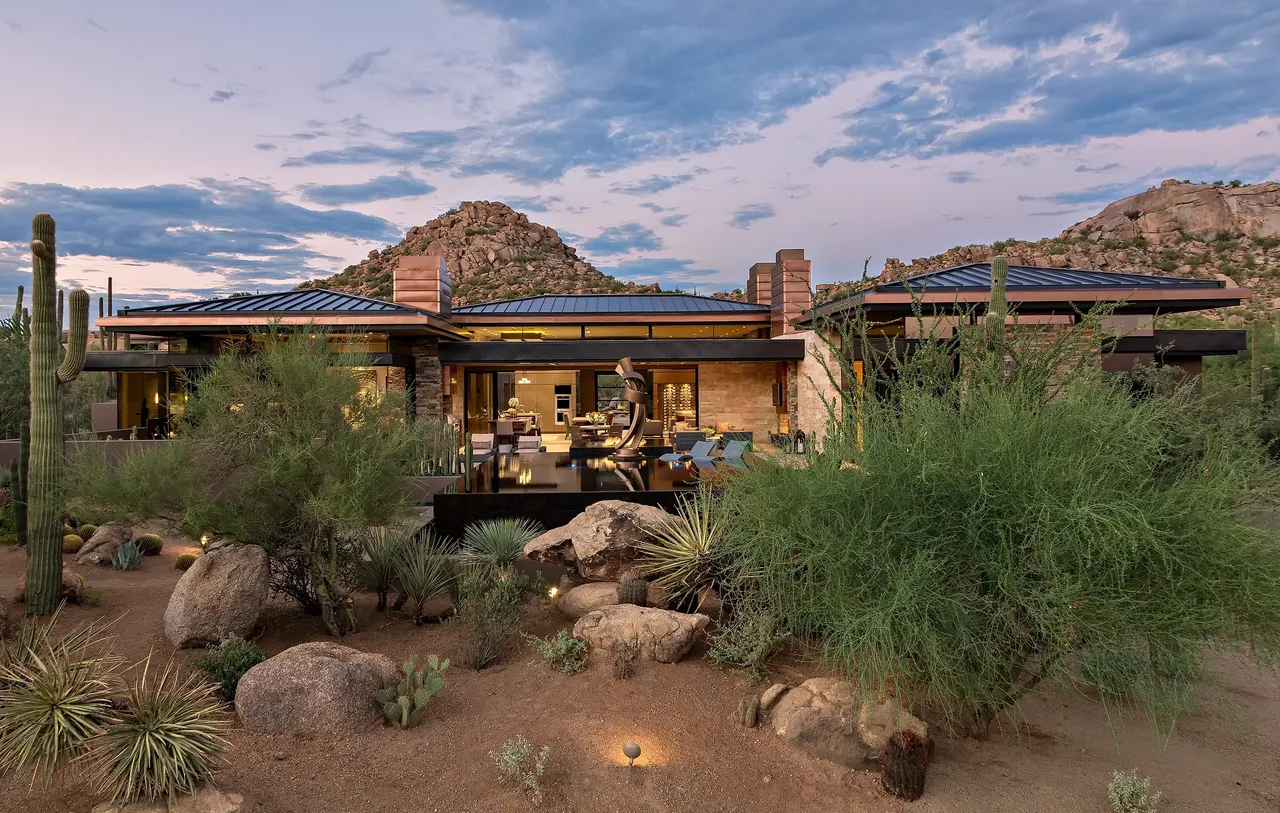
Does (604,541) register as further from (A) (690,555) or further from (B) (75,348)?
(B) (75,348)

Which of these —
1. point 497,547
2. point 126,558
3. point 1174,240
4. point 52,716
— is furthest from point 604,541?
point 1174,240

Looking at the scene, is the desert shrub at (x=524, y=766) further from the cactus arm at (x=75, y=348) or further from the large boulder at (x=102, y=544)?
the large boulder at (x=102, y=544)

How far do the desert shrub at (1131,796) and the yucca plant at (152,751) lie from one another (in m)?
5.15

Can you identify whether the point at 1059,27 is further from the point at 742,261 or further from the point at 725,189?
the point at 742,261

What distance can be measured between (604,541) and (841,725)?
3.41 meters

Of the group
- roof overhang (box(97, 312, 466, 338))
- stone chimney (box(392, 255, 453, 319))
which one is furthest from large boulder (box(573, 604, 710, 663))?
stone chimney (box(392, 255, 453, 319))

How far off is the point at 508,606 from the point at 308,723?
6.24 feet

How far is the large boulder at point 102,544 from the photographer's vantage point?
9.23 meters

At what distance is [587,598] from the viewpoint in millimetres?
6895

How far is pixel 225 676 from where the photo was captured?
5.18 m

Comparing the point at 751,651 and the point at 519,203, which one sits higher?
the point at 519,203

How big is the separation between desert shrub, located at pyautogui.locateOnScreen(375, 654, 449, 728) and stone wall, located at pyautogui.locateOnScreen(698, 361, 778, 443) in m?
16.6

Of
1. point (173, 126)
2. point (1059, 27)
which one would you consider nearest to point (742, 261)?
point (1059, 27)

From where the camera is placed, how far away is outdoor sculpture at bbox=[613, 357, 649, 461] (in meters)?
15.4
